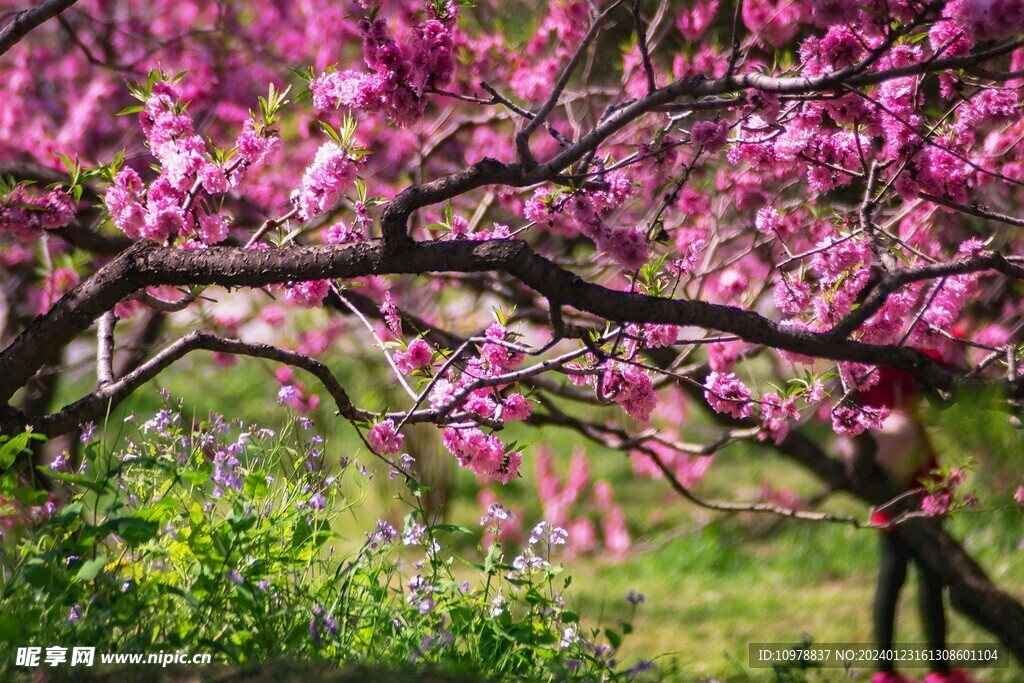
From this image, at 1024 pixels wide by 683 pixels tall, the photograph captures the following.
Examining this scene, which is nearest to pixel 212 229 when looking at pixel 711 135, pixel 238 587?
pixel 238 587

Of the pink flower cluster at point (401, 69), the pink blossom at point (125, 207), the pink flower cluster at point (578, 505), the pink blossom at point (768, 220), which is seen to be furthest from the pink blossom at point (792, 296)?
the pink flower cluster at point (578, 505)

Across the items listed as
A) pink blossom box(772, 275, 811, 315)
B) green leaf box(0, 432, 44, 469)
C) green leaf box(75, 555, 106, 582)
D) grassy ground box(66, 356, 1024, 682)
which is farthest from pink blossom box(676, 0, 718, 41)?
green leaf box(75, 555, 106, 582)

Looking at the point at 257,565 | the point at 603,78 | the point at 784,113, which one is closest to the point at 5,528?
the point at 257,565

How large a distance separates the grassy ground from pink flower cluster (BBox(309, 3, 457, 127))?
2.16 m

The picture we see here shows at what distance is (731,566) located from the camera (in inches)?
267

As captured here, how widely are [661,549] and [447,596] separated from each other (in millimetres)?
4246

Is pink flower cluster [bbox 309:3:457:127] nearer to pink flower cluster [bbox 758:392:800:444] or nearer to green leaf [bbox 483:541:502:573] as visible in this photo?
green leaf [bbox 483:541:502:573]

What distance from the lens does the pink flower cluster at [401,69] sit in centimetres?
277

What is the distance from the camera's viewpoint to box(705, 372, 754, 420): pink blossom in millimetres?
3182

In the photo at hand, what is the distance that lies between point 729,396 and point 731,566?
3850mm

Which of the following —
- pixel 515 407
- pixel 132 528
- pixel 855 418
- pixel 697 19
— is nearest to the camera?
pixel 132 528

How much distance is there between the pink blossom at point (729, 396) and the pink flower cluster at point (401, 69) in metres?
1.25

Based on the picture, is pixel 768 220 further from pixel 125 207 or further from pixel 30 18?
pixel 30 18

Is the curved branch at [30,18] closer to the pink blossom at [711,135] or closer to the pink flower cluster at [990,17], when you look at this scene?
the pink blossom at [711,135]
